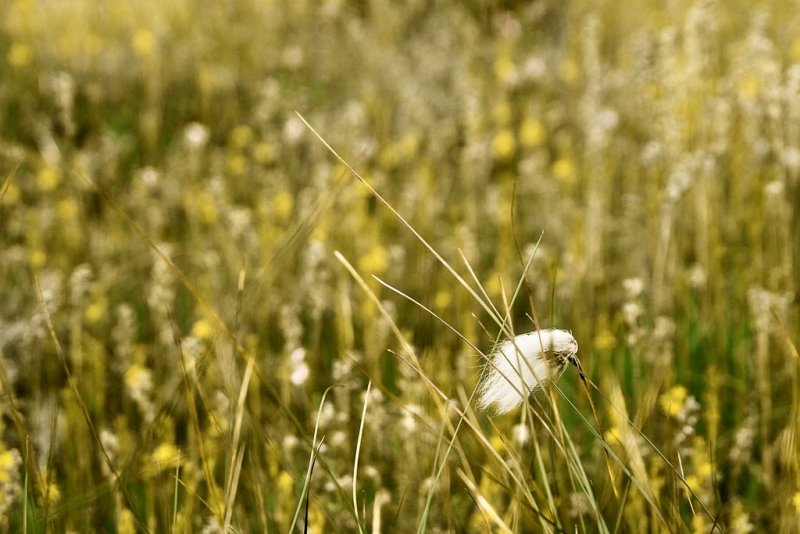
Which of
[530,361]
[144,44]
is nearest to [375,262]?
[530,361]

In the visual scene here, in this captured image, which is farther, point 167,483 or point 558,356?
point 167,483

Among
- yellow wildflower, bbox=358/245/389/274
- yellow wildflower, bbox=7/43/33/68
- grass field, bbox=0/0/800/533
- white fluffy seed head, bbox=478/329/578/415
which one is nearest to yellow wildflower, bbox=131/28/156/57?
grass field, bbox=0/0/800/533

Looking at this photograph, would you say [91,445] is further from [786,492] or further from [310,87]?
[310,87]

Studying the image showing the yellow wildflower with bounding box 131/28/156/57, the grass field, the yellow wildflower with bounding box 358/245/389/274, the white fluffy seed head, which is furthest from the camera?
the yellow wildflower with bounding box 131/28/156/57

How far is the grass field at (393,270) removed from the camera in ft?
4.21

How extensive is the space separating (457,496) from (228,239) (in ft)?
4.66

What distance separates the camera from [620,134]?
3.60 m

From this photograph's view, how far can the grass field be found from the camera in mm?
1282

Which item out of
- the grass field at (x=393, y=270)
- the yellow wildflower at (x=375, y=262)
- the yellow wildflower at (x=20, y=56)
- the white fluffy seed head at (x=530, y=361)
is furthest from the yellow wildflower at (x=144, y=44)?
the white fluffy seed head at (x=530, y=361)

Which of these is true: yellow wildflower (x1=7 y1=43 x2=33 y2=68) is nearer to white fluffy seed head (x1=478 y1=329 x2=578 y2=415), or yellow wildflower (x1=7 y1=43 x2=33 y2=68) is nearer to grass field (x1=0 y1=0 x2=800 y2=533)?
grass field (x1=0 y1=0 x2=800 y2=533)

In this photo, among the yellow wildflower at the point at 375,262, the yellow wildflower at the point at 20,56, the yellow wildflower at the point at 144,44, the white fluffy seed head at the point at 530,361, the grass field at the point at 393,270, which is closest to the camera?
the white fluffy seed head at the point at 530,361

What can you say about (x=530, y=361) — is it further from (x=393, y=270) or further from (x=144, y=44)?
(x=144, y=44)

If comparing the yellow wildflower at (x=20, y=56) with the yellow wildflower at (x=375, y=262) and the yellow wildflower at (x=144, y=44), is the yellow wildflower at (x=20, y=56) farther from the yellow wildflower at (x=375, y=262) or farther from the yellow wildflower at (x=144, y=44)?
the yellow wildflower at (x=375, y=262)

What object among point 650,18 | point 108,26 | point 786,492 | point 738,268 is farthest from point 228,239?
point 650,18
